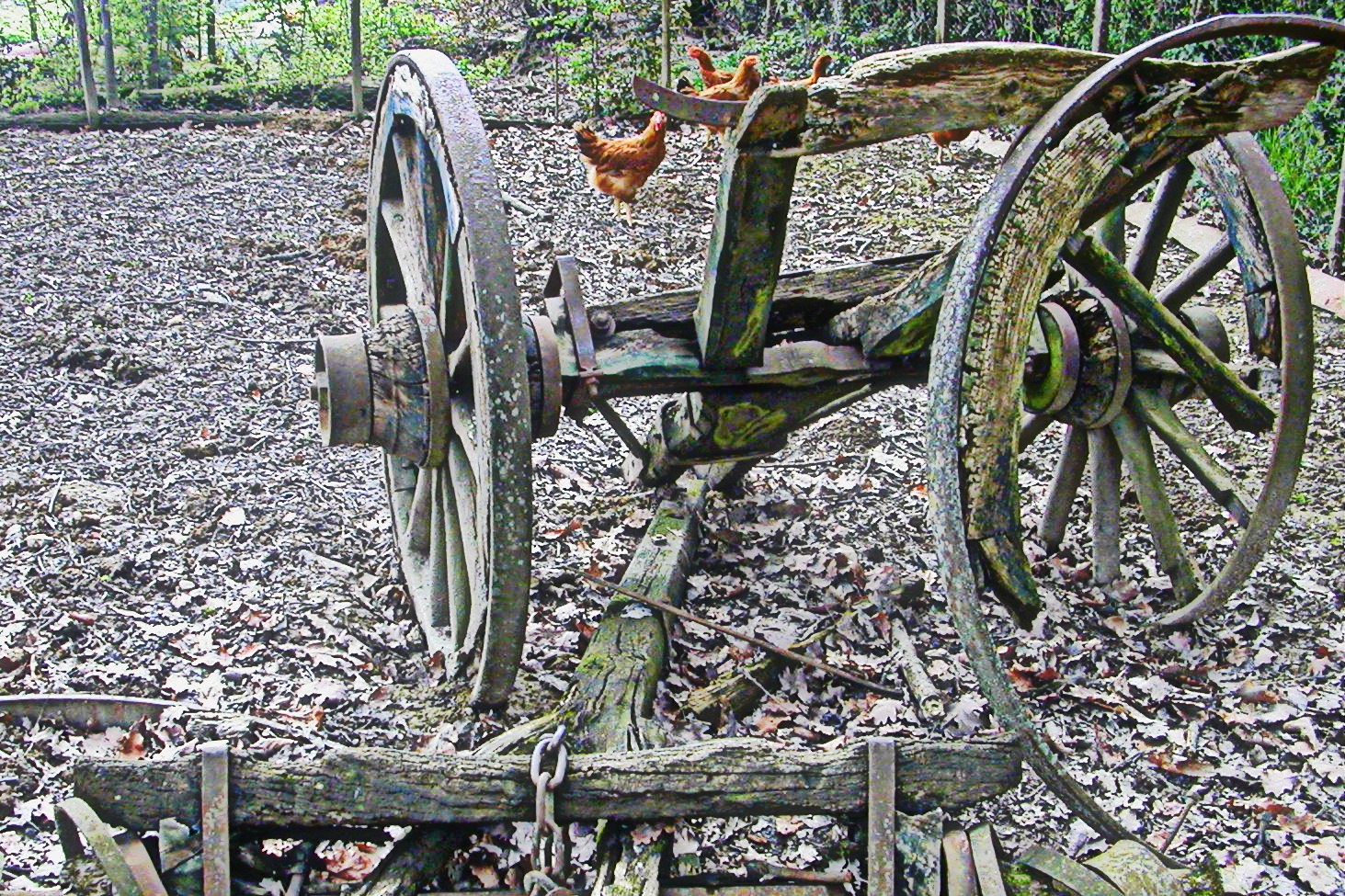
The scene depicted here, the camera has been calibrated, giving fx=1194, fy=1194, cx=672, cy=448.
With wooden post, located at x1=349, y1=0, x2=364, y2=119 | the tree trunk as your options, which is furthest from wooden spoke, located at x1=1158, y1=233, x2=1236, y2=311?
the tree trunk

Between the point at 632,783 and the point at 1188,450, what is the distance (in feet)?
8.59

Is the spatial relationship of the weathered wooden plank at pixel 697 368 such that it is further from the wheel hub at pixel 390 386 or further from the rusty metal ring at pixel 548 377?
the wheel hub at pixel 390 386

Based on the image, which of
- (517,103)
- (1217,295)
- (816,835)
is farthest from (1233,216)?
(517,103)

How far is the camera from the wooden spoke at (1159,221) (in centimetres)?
438

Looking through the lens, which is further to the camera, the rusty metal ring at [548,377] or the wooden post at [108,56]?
the wooden post at [108,56]

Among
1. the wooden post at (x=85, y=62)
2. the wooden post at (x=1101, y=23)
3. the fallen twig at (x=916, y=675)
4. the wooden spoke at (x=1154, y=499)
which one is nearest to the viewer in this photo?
the fallen twig at (x=916, y=675)

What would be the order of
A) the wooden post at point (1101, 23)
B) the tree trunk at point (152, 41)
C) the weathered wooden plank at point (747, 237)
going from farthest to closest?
1. the tree trunk at point (152, 41)
2. the wooden post at point (1101, 23)
3. the weathered wooden plank at point (747, 237)

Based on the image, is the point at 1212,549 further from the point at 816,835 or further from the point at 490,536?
the point at 490,536

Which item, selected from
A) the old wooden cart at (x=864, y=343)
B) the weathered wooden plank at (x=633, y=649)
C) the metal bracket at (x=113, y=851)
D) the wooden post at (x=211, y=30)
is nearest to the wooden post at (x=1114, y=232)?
the old wooden cart at (x=864, y=343)

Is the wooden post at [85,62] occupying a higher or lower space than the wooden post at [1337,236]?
higher

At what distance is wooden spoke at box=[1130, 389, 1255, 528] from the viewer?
4277 mm

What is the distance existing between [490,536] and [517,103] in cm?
882

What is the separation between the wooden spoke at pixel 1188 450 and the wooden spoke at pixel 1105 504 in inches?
8.5

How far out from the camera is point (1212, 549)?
5074 millimetres
